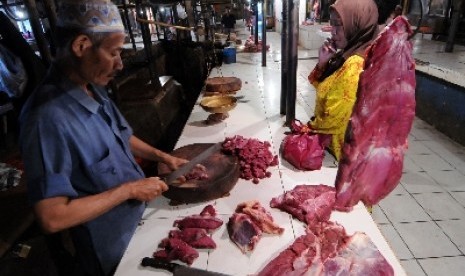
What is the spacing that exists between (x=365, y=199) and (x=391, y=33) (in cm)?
120

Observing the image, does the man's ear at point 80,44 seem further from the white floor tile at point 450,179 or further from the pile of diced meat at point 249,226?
the white floor tile at point 450,179

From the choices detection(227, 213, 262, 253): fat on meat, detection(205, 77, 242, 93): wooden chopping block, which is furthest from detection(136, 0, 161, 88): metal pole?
detection(227, 213, 262, 253): fat on meat

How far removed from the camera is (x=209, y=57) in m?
9.05

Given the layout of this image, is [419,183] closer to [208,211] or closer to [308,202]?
[308,202]

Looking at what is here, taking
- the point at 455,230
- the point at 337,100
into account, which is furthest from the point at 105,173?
the point at 455,230

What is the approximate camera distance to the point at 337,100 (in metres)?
2.94

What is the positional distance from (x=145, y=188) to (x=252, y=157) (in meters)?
1.30

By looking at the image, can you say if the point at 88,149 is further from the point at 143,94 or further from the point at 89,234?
the point at 143,94

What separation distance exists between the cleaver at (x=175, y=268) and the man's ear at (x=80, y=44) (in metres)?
1.45

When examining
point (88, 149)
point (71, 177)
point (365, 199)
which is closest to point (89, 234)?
point (71, 177)

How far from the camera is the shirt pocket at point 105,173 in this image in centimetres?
205

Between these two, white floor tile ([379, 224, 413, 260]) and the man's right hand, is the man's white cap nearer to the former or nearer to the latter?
the man's right hand

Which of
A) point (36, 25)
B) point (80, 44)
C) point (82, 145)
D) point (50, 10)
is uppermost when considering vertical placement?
point (50, 10)

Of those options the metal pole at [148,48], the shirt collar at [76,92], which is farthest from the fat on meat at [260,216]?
the metal pole at [148,48]
